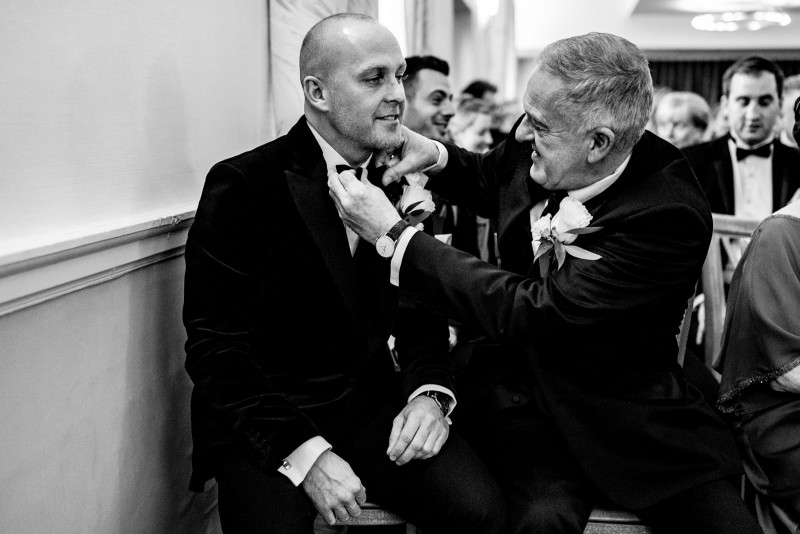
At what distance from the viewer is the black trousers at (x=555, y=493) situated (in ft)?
5.65

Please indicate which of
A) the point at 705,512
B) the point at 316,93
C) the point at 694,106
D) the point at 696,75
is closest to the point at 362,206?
the point at 316,93

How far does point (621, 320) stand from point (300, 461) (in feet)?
2.77

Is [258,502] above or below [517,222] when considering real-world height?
below

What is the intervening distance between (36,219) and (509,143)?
135cm

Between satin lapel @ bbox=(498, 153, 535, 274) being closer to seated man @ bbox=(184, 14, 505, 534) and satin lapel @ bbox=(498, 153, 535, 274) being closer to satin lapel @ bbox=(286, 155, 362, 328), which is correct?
seated man @ bbox=(184, 14, 505, 534)

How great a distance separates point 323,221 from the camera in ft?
6.23

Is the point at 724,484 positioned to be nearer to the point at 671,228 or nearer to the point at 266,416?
the point at 671,228

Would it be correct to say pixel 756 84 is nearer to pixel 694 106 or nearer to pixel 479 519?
pixel 694 106

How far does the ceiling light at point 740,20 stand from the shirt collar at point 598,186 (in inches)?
465

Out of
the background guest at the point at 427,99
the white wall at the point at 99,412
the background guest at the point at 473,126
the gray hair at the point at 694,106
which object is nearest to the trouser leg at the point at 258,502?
the white wall at the point at 99,412

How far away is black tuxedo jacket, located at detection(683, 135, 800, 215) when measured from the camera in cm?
454

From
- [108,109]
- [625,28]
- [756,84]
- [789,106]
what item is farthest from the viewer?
[625,28]

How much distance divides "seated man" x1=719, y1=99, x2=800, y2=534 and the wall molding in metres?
1.50

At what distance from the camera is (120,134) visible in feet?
5.58
